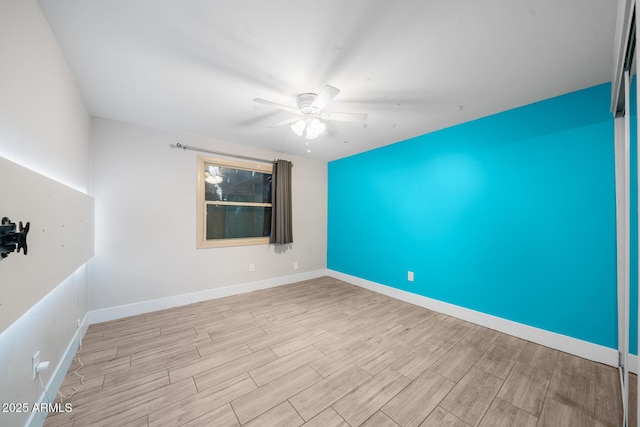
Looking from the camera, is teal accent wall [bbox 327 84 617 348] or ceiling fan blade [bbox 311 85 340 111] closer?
ceiling fan blade [bbox 311 85 340 111]

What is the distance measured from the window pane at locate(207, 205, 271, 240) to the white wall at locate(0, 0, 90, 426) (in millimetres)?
1635

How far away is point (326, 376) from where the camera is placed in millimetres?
1768

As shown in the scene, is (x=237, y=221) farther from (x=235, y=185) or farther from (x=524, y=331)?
(x=524, y=331)

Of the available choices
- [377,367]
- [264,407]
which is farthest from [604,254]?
[264,407]

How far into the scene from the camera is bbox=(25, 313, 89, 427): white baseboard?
1.31m

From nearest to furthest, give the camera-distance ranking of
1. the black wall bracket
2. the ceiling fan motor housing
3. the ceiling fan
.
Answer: the black wall bracket, the ceiling fan, the ceiling fan motor housing

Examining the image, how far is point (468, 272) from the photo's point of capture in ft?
8.99

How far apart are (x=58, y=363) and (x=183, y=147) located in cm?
245

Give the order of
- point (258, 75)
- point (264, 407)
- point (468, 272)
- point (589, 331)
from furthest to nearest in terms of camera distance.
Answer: point (468, 272)
point (589, 331)
point (258, 75)
point (264, 407)

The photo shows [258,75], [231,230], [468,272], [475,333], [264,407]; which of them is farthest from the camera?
[231,230]

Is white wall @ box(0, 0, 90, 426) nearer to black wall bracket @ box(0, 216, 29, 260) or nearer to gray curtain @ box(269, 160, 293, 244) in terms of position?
black wall bracket @ box(0, 216, 29, 260)

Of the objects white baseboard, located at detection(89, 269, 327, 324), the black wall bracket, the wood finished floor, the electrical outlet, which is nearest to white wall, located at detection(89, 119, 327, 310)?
white baseboard, located at detection(89, 269, 327, 324)

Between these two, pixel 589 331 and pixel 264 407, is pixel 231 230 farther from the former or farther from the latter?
pixel 589 331

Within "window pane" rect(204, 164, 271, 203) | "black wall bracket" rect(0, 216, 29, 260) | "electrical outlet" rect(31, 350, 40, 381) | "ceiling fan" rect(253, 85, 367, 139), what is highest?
"ceiling fan" rect(253, 85, 367, 139)
